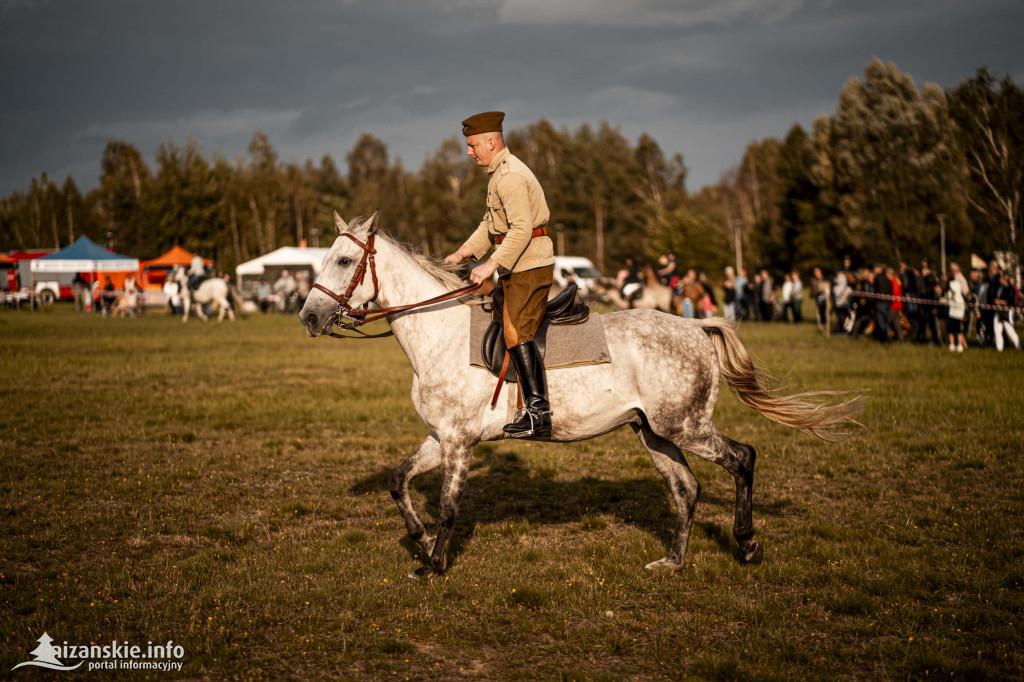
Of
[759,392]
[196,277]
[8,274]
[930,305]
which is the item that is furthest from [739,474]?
[8,274]

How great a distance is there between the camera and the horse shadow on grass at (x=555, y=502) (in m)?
7.21

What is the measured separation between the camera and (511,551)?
6582 millimetres

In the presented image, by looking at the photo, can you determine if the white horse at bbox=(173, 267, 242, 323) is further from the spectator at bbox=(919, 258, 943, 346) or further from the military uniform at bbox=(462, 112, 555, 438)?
the military uniform at bbox=(462, 112, 555, 438)

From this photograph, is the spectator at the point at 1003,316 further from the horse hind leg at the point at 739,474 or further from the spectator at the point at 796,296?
the horse hind leg at the point at 739,474

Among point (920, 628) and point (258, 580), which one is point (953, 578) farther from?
point (258, 580)

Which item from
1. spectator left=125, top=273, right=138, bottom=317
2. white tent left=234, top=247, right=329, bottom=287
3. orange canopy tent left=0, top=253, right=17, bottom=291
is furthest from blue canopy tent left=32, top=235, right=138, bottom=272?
orange canopy tent left=0, top=253, right=17, bottom=291

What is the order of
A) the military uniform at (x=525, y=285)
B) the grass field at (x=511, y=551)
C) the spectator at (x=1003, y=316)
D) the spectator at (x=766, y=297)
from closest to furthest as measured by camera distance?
the grass field at (x=511, y=551)
the military uniform at (x=525, y=285)
the spectator at (x=1003, y=316)
the spectator at (x=766, y=297)

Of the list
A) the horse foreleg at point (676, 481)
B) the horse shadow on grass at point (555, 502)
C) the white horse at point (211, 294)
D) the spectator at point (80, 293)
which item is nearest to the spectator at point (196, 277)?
the white horse at point (211, 294)

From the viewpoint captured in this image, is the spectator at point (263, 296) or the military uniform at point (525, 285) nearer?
the military uniform at point (525, 285)

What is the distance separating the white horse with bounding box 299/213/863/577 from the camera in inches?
231

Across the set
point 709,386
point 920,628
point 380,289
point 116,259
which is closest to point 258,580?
point 380,289

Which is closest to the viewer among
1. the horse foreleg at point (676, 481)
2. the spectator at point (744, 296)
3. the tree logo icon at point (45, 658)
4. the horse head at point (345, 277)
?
the tree logo icon at point (45, 658)

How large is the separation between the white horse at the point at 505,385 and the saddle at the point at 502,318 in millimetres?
128

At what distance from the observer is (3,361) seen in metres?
19.1
